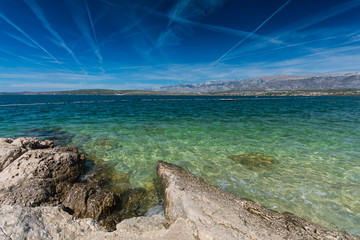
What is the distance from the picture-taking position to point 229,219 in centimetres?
455

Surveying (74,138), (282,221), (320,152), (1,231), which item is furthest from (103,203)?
(320,152)

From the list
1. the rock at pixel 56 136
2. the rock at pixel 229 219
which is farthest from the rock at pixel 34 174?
the rock at pixel 56 136

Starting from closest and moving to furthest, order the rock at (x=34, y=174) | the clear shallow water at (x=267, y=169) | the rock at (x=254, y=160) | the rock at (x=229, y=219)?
the rock at (x=229, y=219)
the rock at (x=34, y=174)
the clear shallow water at (x=267, y=169)
the rock at (x=254, y=160)

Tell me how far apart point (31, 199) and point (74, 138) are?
1088 centimetres

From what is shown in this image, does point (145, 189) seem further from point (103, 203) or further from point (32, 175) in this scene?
point (32, 175)

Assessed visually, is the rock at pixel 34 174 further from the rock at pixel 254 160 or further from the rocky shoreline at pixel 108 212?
the rock at pixel 254 160

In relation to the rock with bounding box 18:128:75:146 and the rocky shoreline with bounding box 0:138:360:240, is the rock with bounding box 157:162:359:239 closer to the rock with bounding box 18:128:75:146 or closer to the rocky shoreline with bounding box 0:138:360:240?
the rocky shoreline with bounding box 0:138:360:240

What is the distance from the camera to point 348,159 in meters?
9.98

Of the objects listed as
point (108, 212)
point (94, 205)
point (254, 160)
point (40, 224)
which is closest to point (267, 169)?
point (254, 160)

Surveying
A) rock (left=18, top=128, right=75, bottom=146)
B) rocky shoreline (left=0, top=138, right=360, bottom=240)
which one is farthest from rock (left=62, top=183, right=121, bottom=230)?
rock (left=18, top=128, right=75, bottom=146)

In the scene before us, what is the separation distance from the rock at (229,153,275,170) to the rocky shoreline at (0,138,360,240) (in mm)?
3898

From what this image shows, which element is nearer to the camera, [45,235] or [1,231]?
[1,231]

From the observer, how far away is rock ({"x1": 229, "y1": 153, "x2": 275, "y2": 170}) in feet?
31.2

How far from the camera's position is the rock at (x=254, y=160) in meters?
9.52
